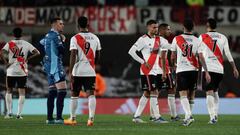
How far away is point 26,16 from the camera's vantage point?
3072 cm

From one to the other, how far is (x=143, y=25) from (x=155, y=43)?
1036cm

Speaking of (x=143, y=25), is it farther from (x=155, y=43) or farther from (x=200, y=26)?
(x=155, y=43)

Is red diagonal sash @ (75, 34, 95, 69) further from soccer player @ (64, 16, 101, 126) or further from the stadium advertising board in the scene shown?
the stadium advertising board

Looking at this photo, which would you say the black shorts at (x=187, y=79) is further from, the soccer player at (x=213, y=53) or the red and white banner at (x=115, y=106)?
the red and white banner at (x=115, y=106)

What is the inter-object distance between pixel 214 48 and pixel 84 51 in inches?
118

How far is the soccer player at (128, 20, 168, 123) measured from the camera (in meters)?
19.9

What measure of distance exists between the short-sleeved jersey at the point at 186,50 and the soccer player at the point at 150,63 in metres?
1.44

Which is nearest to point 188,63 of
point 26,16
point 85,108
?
point 85,108

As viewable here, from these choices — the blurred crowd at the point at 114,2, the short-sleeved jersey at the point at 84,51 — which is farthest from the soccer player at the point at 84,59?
the blurred crowd at the point at 114,2

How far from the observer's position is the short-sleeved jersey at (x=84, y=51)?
60.2ft

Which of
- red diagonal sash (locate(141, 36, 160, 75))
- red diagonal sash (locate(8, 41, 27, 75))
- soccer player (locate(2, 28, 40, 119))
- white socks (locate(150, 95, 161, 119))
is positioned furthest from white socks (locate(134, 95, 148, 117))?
red diagonal sash (locate(8, 41, 27, 75))

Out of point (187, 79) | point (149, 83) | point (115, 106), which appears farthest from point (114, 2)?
point (187, 79)

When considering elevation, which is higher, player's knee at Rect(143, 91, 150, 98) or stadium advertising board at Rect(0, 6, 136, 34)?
stadium advertising board at Rect(0, 6, 136, 34)

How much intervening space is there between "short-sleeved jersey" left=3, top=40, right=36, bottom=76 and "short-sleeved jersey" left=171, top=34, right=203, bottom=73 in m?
5.55
